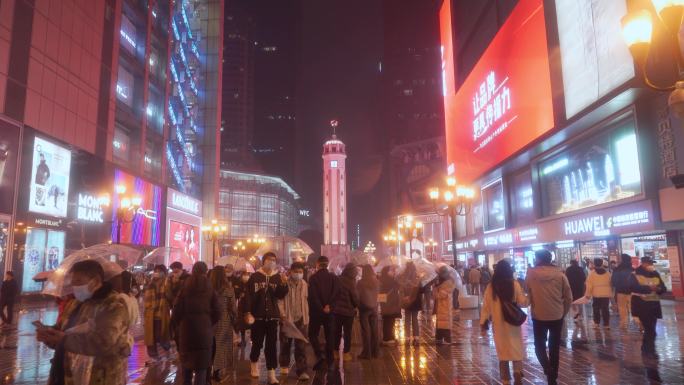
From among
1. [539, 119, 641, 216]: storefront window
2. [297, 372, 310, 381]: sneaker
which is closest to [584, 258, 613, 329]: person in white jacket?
[539, 119, 641, 216]: storefront window

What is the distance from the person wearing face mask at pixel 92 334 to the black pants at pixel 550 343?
5500 millimetres

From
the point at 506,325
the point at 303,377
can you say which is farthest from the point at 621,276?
the point at 303,377

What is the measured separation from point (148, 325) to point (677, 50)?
9.86m

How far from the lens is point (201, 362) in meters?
6.48

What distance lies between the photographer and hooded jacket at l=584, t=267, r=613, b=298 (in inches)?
517

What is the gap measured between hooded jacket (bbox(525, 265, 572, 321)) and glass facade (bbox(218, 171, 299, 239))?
85.0 metres

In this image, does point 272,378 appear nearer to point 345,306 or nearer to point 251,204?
point 345,306

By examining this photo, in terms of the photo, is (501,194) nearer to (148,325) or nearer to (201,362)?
(148,325)

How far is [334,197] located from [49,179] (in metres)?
69.5

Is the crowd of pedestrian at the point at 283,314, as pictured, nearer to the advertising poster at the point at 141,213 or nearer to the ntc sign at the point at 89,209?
the ntc sign at the point at 89,209

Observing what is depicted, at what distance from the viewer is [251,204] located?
95.5m

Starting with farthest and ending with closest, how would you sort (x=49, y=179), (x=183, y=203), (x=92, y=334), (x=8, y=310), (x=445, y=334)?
(x=183, y=203), (x=49, y=179), (x=8, y=310), (x=445, y=334), (x=92, y=334)

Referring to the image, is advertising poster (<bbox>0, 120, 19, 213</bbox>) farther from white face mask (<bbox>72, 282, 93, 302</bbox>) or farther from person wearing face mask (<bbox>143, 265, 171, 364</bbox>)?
white face mask (<bbox>72, 282, 93, 302</bbox>)

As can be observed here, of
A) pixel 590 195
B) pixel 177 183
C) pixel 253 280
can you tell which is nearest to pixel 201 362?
pixel 253 280
